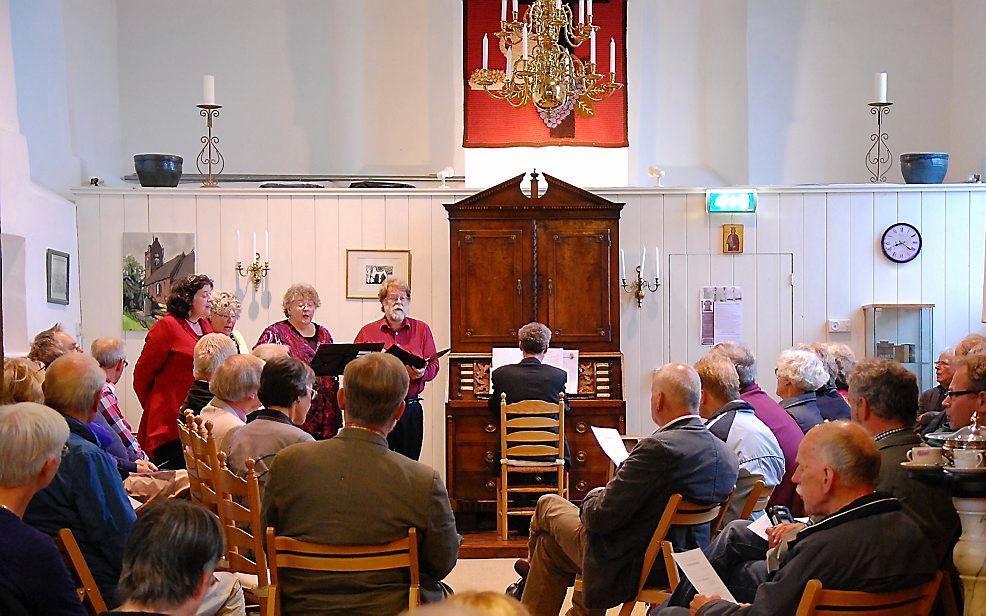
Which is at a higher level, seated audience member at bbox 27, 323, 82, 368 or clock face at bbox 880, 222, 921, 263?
clock face at bbox 880, 222, 921, 263

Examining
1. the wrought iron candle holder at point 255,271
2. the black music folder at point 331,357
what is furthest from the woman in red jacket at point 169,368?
the wrought iron candle holder at point 255,271

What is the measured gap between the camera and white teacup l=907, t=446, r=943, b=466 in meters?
3.23

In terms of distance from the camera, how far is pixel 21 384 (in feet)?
13.0

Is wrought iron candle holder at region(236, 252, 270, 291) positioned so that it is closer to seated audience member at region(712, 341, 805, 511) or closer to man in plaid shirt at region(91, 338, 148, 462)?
man in plaid shirt at region(91, 338, 148, 462)

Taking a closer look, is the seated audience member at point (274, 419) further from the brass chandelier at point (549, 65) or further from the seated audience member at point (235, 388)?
the brass chandelier at point (549, 65)

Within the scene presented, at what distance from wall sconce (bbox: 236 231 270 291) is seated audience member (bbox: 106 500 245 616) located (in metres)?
6.42

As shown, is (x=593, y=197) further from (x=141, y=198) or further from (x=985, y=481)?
(x=985, y=481)

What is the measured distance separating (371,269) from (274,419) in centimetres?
463

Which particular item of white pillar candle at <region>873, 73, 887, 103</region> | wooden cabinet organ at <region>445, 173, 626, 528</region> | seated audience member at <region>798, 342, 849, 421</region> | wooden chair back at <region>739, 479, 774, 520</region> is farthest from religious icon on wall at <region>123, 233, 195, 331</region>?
white pillar candle at <region>873, 73, 887, 103</region>

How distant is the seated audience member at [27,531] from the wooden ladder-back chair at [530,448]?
162 inches

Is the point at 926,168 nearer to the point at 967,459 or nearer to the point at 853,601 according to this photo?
the point at 967,459

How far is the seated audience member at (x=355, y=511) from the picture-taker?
3.22 meters

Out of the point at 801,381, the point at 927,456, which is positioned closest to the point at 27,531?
the point at 927,456

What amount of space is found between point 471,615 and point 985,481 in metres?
2.21
